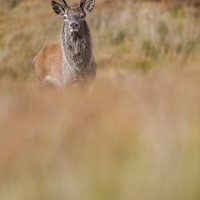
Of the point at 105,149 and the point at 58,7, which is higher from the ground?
the point at 58,7

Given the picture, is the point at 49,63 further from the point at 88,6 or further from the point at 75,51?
the point at 88,6

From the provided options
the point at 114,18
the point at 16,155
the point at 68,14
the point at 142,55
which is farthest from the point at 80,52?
the point at 114,18

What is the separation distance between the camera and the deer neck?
9.82 metres


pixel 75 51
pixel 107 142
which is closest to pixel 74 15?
pixel 75 51

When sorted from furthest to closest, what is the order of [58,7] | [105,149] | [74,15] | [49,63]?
[49,63]
[58,7]
[74,15]
[105,149]

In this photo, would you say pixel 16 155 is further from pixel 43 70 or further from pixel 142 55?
pixel 142 55

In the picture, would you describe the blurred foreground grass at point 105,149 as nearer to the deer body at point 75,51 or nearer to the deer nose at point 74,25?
the deer nose at point 74,25

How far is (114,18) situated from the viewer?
61.0 feet

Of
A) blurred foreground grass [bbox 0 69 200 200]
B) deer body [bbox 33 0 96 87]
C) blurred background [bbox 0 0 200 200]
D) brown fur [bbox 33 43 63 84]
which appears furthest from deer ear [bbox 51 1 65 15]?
blurred foreground grass [bbox 0 69 200 200]

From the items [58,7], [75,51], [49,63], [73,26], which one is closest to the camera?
[73,26]

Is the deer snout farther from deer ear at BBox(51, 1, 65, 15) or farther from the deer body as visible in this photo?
deer ear at BBox(51, 1, 65, 15)

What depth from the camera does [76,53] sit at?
9.98m

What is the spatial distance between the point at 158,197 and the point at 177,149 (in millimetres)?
355

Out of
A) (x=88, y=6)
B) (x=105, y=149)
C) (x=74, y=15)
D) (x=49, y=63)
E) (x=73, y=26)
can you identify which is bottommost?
(x=49, y=63)
